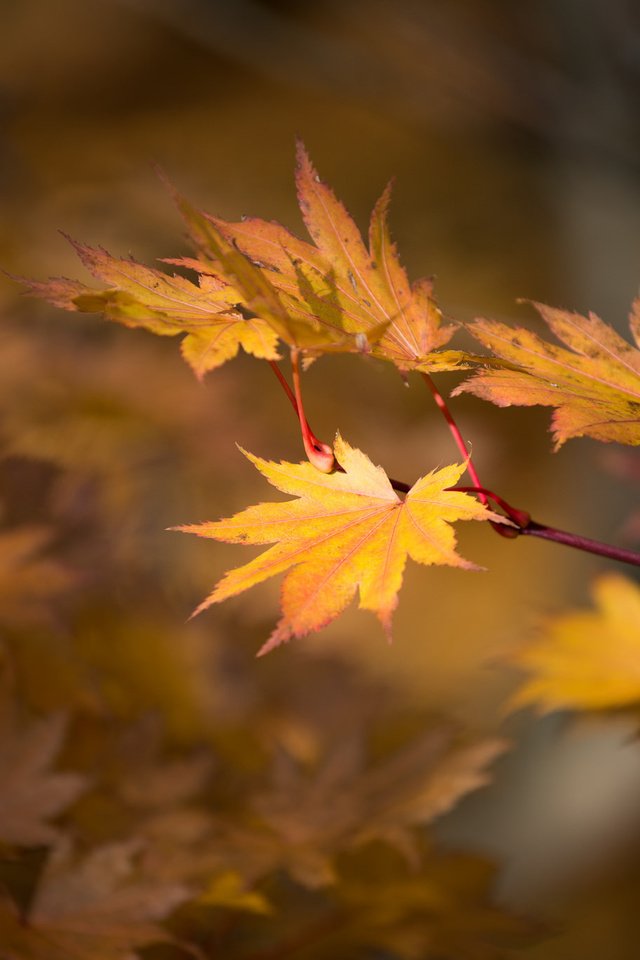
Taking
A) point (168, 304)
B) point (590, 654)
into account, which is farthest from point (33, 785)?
point (590, 654)

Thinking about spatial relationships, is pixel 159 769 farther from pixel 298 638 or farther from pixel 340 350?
pixel 340 350

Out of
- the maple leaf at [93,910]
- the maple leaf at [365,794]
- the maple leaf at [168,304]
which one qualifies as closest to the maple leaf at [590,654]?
the maple leaf at [365,794]

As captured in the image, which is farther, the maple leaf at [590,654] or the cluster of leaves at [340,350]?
the maple leaf at [590,654]

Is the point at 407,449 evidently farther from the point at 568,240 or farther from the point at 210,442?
the point at 568,240

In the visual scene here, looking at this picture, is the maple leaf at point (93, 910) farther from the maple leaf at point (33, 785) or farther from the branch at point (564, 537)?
the branch at point (564, 537)

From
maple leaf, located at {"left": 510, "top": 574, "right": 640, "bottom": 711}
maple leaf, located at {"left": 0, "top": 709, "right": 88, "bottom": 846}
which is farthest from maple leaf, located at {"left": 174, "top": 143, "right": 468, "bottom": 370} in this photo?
Answer: maple leaf, located at {"left": 510, "top": 574, "right": 640, "bottom": 711}

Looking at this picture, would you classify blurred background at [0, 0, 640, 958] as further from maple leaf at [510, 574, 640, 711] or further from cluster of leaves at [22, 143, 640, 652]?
cluster of leaves at [22, 143, 640, 652]
